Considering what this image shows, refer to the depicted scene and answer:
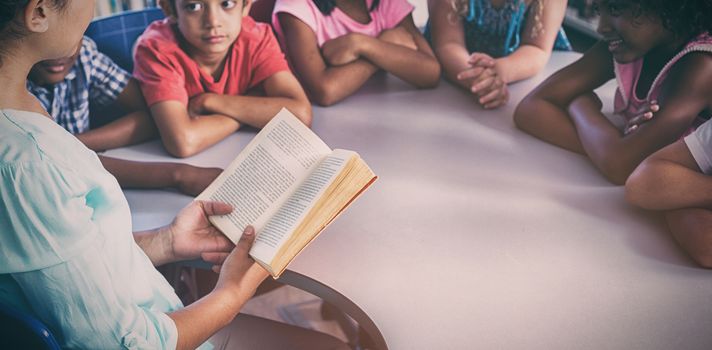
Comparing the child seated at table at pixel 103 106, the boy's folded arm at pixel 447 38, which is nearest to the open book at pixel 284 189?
the child seated at table at pixel 103 106

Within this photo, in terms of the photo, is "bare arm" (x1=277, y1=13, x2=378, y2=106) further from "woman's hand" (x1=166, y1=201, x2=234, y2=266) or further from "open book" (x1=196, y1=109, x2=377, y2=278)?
"woman's hand" (x1=166, y1=201, x2=234, y2=266)

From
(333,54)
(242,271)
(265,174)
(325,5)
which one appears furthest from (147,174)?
(325,5)

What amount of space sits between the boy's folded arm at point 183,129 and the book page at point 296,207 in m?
0.38

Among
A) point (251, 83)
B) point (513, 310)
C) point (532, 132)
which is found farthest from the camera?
point (251, 83)

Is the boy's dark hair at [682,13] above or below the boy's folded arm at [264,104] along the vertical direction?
above

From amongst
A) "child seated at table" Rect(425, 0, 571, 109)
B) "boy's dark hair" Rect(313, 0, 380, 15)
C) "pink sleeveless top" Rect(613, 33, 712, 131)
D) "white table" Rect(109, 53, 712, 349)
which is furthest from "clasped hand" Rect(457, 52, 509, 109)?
"boy's dark hair" Rect(313, 0, 380, 15)

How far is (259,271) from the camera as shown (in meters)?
0.82

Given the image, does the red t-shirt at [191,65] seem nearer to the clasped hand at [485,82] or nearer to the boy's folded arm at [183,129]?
the boy's folded arm at [183,129]

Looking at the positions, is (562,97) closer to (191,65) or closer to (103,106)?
(191,65)

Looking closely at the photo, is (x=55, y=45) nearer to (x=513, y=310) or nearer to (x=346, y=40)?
(x=513, y=310)

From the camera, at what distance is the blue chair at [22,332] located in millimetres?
510

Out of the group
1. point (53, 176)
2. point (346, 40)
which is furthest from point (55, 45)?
point (346, 40)

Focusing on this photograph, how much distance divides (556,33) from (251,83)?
79cm

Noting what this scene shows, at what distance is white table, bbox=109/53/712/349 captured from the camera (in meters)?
0.76
